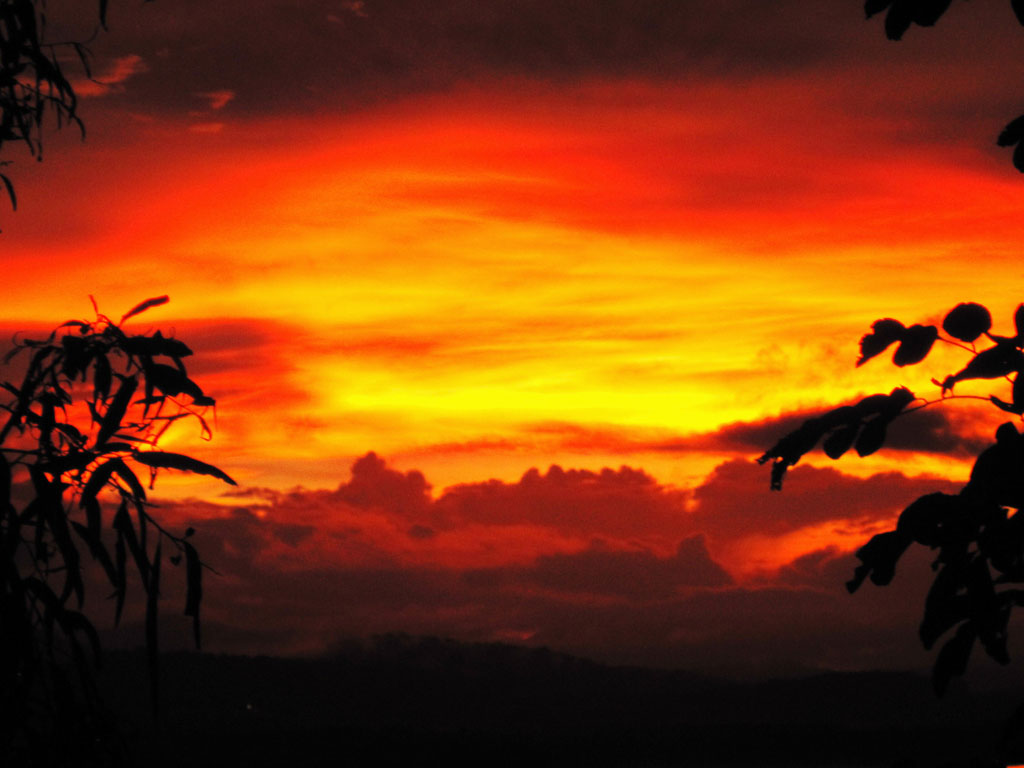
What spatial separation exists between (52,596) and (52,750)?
0.69 meters

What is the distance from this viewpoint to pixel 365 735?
171 m

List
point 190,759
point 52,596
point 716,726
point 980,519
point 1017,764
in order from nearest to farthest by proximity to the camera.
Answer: point 980,519
point 1017,764
point 52,596
point 190,759
point 716,726

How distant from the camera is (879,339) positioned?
297 centimetres

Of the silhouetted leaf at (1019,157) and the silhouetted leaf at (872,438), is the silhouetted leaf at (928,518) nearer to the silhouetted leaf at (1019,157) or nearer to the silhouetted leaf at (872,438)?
the silhouetted leaf at (872,438)

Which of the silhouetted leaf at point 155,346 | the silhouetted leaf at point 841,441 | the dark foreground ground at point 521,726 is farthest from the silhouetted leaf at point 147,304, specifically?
the dark foreground ground at point 521,726

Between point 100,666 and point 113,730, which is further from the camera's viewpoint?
point 113,730

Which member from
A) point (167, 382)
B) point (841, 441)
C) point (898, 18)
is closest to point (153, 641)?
point (167, 382)

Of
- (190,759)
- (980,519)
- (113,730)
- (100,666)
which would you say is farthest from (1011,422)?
(190,759)

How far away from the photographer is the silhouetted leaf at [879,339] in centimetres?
296

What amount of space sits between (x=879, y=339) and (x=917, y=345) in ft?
0.30

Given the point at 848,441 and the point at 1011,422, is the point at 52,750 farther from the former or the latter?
the point at 1011,422

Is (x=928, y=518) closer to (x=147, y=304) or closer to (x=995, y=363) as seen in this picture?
(x=995, y=363)

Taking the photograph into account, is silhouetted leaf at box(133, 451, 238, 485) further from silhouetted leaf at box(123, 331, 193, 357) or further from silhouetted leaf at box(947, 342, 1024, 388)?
silhouetted leaf at box(947, 342, 1024, 388)

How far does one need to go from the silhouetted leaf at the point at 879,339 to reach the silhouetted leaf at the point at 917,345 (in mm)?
31
